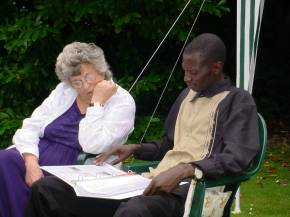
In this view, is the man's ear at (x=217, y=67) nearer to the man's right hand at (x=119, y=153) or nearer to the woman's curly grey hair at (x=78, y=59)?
the man's right hand at (x=119, y=153)

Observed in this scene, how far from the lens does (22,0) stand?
27.1ft

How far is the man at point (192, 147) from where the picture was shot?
3.16m

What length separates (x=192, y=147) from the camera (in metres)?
3.52

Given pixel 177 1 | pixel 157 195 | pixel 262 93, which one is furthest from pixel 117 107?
pixel 262 93

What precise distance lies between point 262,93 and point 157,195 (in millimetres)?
8216

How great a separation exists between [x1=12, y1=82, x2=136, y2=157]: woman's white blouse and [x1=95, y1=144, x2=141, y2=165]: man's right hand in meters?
0.04

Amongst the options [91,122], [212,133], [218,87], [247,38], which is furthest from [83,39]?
[212,133]

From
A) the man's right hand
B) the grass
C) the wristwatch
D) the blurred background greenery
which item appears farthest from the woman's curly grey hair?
the blurred background greenery

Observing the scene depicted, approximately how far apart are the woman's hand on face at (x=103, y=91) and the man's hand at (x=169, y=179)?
2.90 ft

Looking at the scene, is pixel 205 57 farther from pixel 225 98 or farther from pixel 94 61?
pixel 94 61

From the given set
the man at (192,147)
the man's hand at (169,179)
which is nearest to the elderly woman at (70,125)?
Answer: the man at (192,147)

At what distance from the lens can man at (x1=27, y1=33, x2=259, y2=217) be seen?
3.16 m

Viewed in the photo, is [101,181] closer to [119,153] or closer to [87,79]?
[119,153]

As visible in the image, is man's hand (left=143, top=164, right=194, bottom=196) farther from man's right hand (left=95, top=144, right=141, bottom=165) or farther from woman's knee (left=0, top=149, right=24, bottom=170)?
woman's knee (left=0, top=149, right=24, bottom=170)
